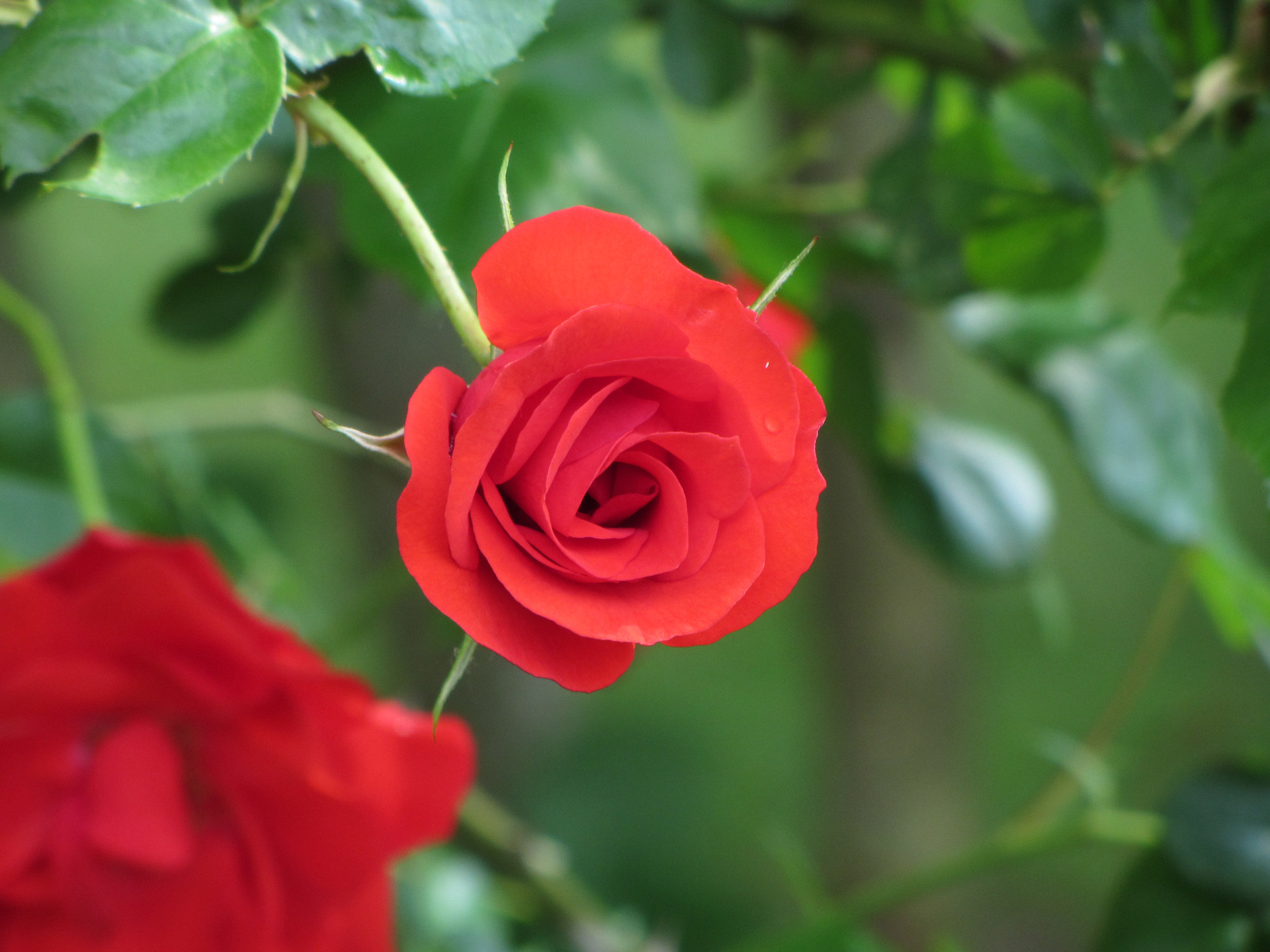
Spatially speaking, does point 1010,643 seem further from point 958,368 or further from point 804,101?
point 804,101

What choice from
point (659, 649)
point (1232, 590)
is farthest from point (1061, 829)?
point (659, 649)

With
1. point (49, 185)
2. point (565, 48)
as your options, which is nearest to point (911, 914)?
point (565, 48)

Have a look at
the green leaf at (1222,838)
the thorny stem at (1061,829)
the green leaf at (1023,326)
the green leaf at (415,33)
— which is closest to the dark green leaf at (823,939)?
the thorny stem at (1061,829)

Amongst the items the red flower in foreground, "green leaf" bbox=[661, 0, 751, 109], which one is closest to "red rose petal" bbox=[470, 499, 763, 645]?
the red flower in foreground

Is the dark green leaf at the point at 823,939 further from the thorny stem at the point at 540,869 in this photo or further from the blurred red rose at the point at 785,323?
the blurred red rose at the point at 785,323

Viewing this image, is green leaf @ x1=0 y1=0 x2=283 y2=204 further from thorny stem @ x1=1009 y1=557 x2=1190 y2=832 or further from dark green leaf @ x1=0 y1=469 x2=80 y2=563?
thorny stem @ x1=1009 y1=557 x2=1190 y2=832

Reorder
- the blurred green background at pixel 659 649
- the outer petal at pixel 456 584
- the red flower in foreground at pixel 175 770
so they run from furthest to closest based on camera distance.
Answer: the blurred green background at pixel 659 649 < the red flower in foreground at pixel 175 770 < the outer petal at pixel 456 584
